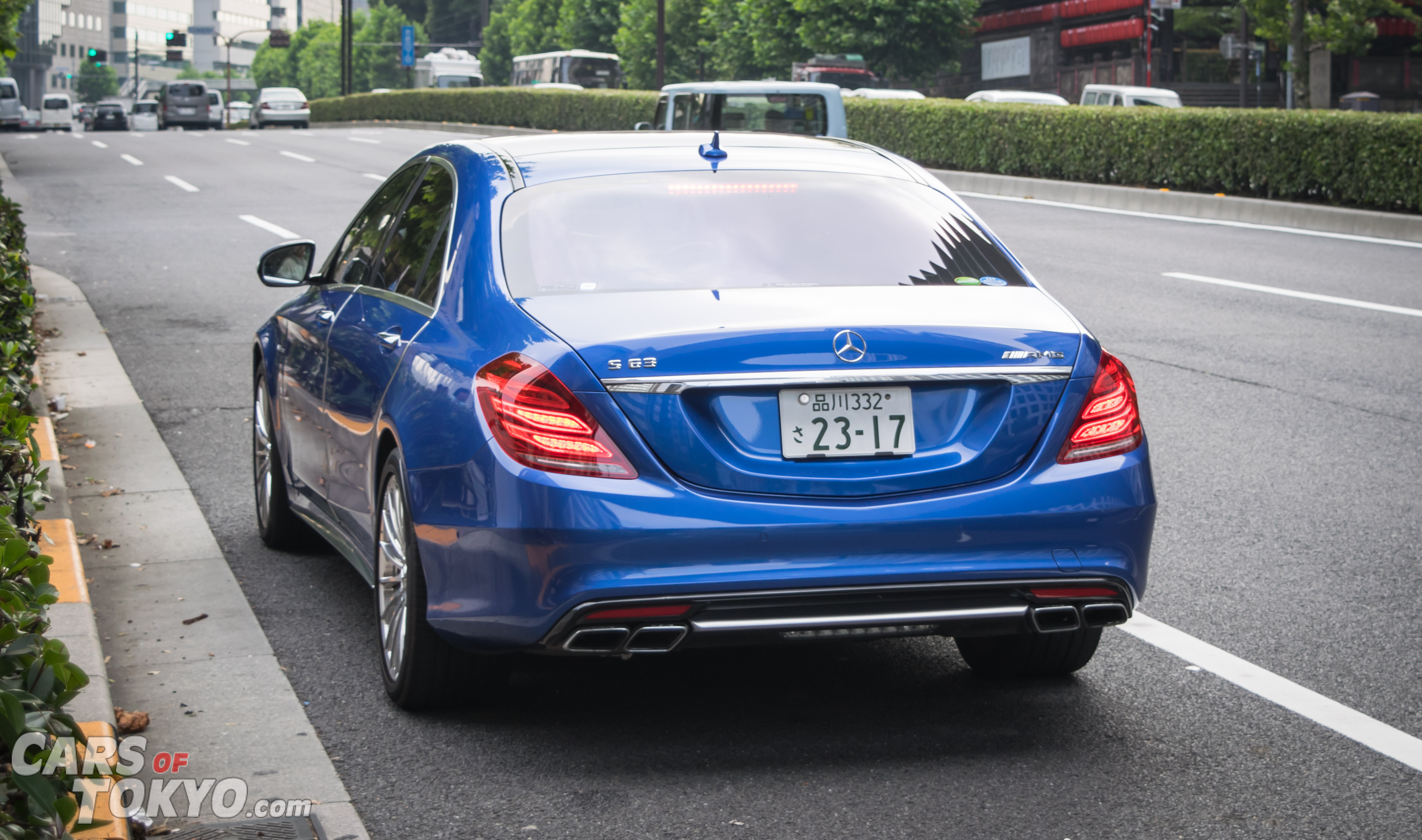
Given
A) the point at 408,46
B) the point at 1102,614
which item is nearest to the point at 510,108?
the point at 408,46

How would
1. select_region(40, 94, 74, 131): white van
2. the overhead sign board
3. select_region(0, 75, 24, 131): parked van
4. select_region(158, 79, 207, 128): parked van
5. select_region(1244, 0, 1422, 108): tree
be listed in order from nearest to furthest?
select_region(1244, 0, 1422, 108): tree
the overhead sign board
select_region(158, 79, 207, 128): parked van
select_region(0, 75, 24, 131): parked van
select_region(40, 94, 74, 131): white van

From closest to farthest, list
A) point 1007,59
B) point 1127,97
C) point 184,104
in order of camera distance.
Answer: point 1127,97, point 1007,59, point 184,104

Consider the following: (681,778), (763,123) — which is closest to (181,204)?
(763,123)

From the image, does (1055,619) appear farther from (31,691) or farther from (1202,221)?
(1202,221)

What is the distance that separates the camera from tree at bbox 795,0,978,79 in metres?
49.0

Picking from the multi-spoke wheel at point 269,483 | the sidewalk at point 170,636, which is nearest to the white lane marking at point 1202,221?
the sidewalk at point 170,636

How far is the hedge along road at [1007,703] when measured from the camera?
3691 millimetres

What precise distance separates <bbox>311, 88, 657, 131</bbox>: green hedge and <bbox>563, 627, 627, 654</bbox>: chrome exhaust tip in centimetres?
3016

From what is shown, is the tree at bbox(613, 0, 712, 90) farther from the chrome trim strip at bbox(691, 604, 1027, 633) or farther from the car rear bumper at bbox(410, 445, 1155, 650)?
the chrome trim strip at bbox(691, 604, 1027, 633)

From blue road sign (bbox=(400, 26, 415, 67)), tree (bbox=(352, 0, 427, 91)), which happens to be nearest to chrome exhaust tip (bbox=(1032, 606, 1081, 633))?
blue road sign (bbox=(400, 26, 415, 67))

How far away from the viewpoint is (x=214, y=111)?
6406 centimetres

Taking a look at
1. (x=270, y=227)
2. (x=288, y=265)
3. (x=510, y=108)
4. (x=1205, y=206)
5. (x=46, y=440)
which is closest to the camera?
(x=288, y=265)

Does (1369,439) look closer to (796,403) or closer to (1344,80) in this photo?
(796,403)

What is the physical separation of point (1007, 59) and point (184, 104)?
30700 mm
